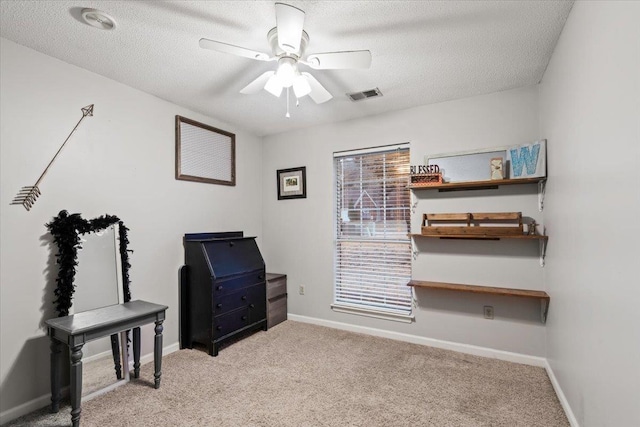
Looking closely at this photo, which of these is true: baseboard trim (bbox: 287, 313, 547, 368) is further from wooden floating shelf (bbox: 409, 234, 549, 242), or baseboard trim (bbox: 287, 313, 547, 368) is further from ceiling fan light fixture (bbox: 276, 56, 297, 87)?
ceiling fan light fixture (bbox: 276, 56, 297, 87)

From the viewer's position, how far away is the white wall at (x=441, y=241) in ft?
9.11

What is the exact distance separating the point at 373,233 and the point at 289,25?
246 cm

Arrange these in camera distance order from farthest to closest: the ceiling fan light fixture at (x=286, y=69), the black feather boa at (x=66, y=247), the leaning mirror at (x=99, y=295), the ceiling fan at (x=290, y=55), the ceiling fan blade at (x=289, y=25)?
the leaning mirror at (x=99, y=295) < the black feather boa at (x=66, y=247) < the ceiling fan light fixture at (x=286, y=69) < the ceiling fan at (x=290, y=55) < the ceiling fan blade at (x=289, y=25)

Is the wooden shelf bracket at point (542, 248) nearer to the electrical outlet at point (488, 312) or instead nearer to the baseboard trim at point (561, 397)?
the electrical outlet at point (488, 312)

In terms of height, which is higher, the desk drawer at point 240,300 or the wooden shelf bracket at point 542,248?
the wooden shelf bracket at point 542,248

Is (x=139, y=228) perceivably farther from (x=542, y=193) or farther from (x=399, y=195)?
(x=542, y=193)

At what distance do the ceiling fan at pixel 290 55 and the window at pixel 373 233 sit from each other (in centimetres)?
154

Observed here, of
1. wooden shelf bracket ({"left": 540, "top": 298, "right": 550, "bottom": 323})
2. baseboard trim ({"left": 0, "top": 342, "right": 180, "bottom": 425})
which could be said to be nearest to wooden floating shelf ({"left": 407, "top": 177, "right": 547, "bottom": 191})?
wooden shelf bracket ({"left": 540, "top": 298, "right": 550, "bottom": 323})

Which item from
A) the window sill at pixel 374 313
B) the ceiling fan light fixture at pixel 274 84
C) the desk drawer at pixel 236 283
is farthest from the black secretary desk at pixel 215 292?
the ceiling fan light fixture at pixel 274 84

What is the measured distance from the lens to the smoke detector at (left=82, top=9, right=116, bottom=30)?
1.79m

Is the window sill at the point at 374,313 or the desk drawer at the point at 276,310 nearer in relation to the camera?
the window sill at the point at 374,313

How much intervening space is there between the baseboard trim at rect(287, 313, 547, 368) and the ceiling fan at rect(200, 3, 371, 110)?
2.64m

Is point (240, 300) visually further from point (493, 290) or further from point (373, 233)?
point (493, 290)

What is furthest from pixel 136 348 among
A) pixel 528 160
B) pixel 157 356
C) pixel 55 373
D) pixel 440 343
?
pixel 528 160
